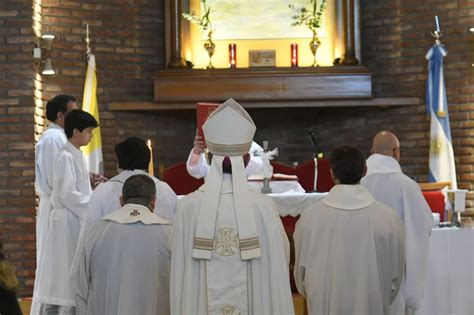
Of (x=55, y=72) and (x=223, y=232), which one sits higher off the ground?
(x=55, y=72)

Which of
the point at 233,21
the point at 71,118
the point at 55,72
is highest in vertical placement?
the point at 233,21

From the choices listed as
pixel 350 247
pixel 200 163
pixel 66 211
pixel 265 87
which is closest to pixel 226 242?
pixel 350 247

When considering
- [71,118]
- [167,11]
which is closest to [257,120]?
[167,11]

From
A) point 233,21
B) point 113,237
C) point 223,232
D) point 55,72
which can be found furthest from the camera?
point 233,21

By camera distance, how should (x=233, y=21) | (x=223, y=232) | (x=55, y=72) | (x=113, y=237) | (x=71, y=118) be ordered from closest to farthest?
(x=223, y=232) → (x=113, y=237) → (x=71, y=118) → (x=55, y=72) → (x=233, y=21)

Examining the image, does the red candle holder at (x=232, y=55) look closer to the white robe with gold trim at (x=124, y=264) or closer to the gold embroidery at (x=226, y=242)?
the white robe with gold trim at (x=124, y=264)

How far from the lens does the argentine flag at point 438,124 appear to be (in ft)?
34.5

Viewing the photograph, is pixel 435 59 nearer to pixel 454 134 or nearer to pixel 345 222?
pixel 454 134

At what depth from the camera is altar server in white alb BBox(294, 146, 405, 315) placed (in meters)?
4.75

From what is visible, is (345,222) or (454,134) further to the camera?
(454,134)

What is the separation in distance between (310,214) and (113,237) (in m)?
1.07

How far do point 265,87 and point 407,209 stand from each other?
5.13 metres

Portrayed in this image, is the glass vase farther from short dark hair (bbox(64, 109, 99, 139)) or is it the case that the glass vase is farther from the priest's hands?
short dark hair (bbox(64, 109, 99, 139))

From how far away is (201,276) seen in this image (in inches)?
170
